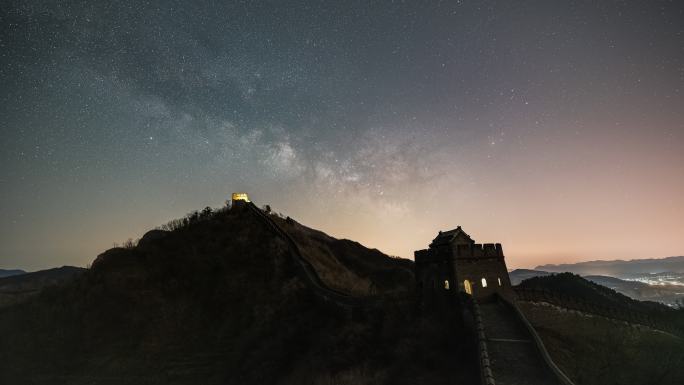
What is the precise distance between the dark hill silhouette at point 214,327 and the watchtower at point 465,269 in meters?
2.45

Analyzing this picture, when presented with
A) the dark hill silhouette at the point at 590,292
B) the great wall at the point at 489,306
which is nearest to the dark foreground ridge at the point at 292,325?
the great wall at the point at 489,306

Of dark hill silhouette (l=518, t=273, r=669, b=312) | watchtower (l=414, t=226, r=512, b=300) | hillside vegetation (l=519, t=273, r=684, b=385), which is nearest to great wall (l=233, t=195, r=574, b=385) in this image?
watchtower (l=414, t=226, r=512, b=300)

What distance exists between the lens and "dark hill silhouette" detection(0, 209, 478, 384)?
23766 millimetres

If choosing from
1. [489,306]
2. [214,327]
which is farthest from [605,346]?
[214,327]

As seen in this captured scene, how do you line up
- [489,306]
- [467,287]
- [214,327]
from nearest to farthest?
[489,306] < [467,287] < [214,327]

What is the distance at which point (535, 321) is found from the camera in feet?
79.9

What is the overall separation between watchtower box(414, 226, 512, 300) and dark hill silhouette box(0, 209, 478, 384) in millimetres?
2448

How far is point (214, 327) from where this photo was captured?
112 feet

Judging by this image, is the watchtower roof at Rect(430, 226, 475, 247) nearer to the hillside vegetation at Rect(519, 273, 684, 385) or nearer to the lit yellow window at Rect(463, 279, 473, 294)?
the lit yellow window at Rect(463, 279, 473, 294)

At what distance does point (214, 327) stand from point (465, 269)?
87.7 feet

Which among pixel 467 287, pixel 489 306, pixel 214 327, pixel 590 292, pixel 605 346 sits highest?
pixel 467 287

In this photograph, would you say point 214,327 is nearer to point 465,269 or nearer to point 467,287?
point 467,287

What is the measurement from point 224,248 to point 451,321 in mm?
31300

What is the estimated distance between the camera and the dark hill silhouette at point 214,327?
23766 mm
